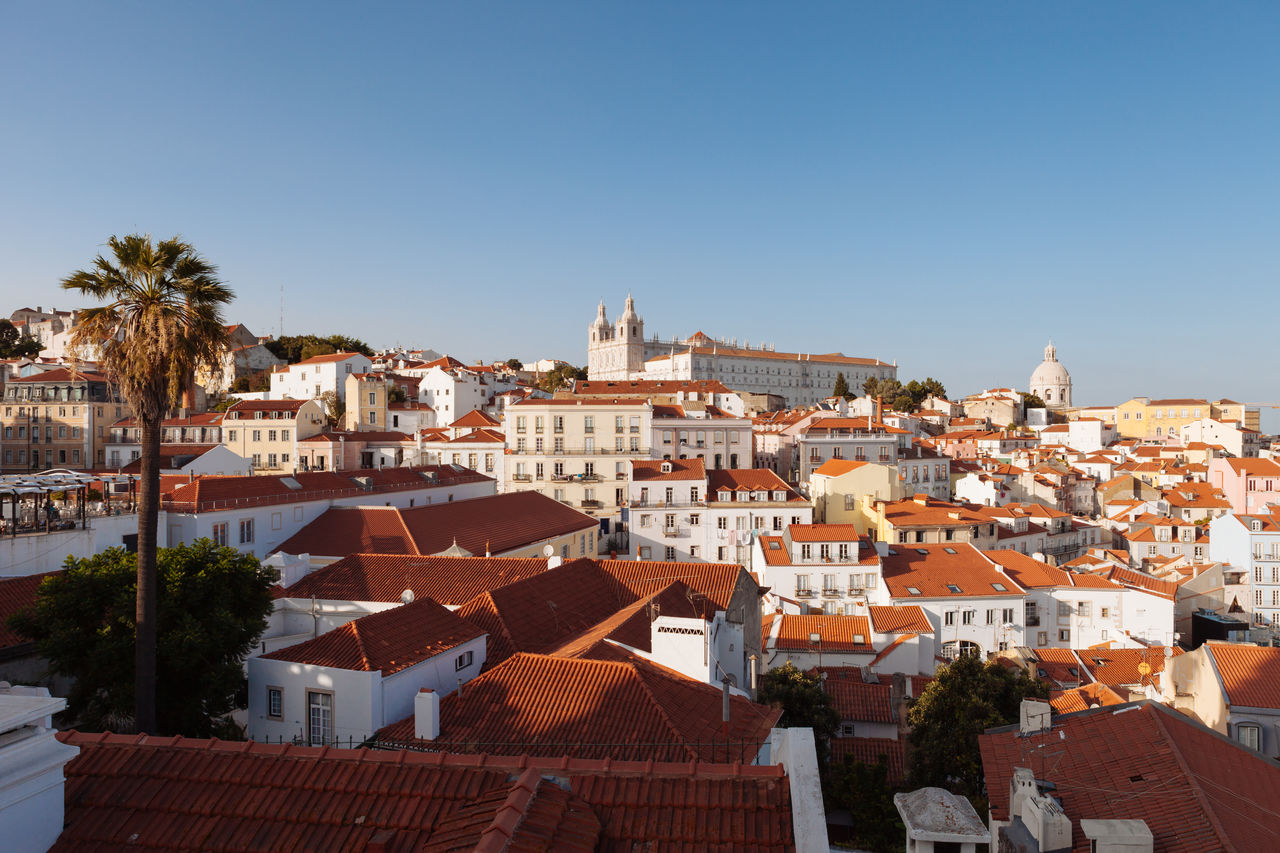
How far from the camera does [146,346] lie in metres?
12.2

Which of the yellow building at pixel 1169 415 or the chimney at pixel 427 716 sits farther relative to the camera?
the yellow building at pixel 1169 415

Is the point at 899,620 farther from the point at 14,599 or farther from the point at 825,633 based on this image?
the point at 14,599

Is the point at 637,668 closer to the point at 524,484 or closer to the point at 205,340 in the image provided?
the point at 205,340

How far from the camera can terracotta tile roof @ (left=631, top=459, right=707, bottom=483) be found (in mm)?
45938

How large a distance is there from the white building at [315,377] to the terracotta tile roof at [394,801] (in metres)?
77.3

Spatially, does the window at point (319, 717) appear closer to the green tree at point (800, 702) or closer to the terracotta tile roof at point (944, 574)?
the green tree at point (800, 702)

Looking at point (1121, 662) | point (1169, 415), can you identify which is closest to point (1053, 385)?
point (1169, 415)

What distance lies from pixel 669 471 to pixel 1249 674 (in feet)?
102

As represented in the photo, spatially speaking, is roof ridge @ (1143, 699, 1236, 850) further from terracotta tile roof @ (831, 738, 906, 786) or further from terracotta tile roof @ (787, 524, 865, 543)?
terracotta tile roof @ (787, 524, 865, 543)

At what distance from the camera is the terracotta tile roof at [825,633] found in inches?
1201

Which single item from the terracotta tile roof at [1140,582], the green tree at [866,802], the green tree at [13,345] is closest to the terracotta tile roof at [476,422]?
the terracotta tile roof at [1140,582]

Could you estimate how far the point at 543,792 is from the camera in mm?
5531

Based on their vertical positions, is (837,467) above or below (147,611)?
above

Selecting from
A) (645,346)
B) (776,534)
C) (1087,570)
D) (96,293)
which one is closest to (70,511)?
(96,293)
